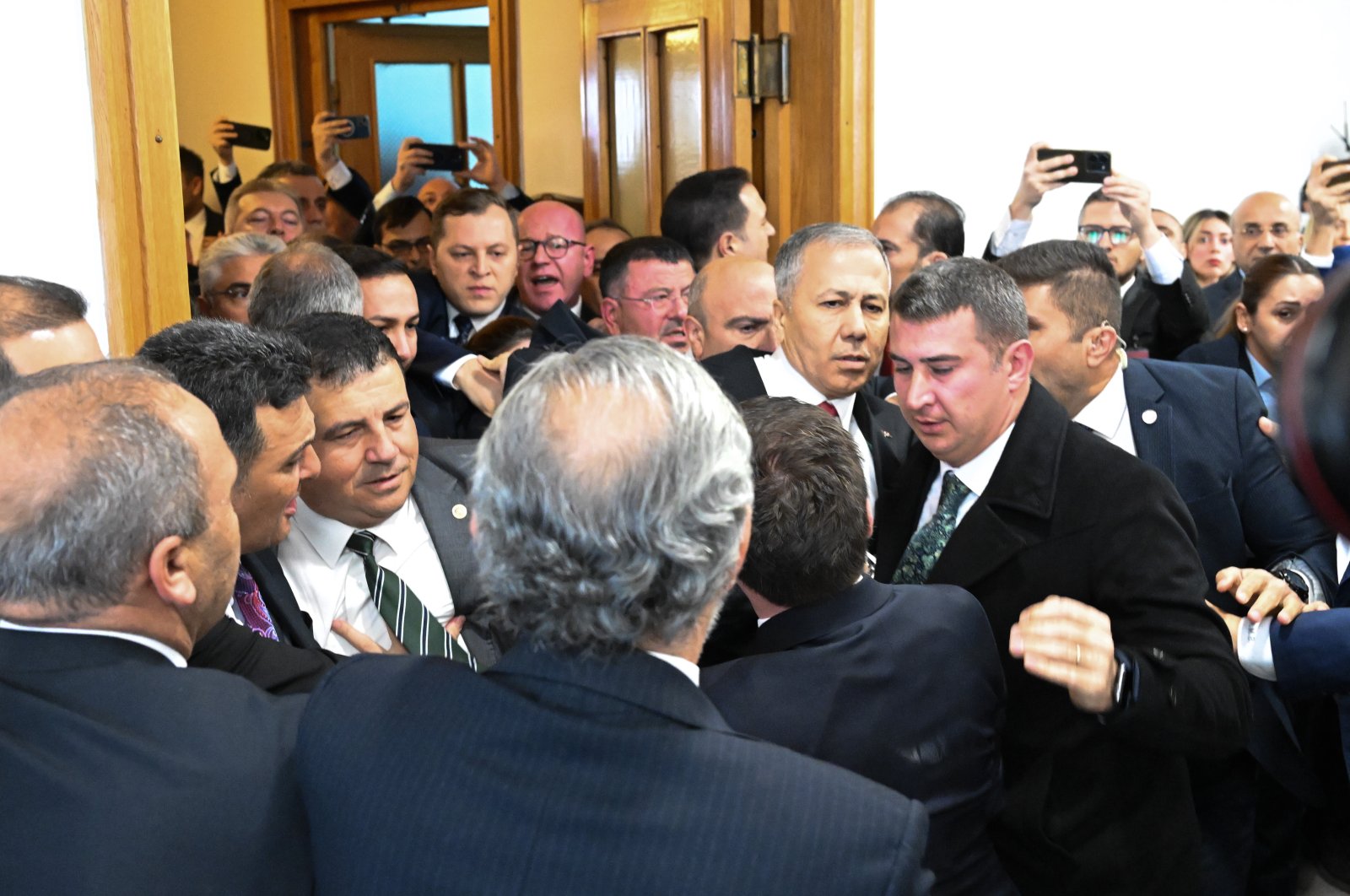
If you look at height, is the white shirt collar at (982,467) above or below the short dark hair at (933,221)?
below

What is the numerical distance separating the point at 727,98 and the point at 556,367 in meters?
3.00

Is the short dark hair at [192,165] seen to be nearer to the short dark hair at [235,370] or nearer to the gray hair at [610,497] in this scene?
the short dark hair at [235,370]

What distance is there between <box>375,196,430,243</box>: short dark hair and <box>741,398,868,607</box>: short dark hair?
3642mm

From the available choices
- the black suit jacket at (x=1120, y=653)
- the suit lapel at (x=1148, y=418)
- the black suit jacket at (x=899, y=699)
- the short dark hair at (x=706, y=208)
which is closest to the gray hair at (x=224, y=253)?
the short dark hair at (x=706, y=208)

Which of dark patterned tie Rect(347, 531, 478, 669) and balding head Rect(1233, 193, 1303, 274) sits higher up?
balding head Rect(1233, 193, 1303, 274)

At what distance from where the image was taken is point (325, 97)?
25.6 ft

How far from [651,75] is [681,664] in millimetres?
3607

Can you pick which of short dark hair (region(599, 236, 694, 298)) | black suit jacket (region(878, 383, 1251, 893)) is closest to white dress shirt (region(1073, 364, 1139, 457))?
black suit jacket (region(878, 383, 1251, 893))

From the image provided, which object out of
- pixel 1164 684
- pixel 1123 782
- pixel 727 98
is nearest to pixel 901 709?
pixel 1164 684

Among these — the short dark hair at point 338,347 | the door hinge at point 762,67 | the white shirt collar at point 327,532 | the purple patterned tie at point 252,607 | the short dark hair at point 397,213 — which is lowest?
the purple patterned tie at point 252,607

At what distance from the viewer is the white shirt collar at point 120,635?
54.3 inches

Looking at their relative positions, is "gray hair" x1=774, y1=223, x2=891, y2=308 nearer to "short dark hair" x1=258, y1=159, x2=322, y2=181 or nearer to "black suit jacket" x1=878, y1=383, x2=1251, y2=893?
"black suit jacket" x1=878, y1=383, x2=1251, y2=893

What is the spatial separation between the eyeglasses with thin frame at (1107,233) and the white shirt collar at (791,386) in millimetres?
2041

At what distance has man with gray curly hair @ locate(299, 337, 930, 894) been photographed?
3.79 feet
